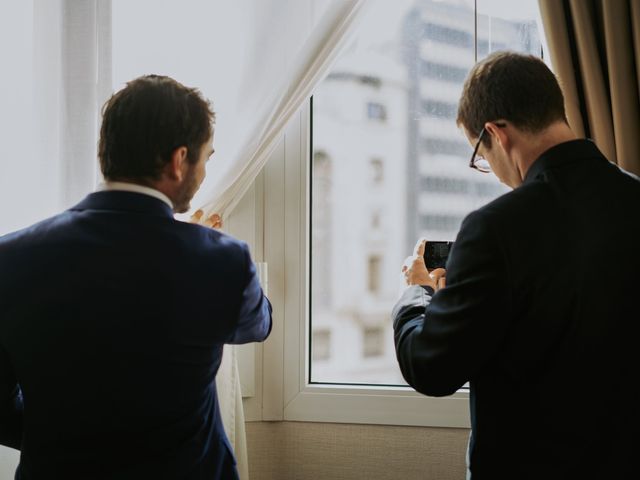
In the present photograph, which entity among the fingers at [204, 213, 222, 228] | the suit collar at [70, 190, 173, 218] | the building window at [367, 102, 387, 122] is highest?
the building window at [367, 102, 387, 122]

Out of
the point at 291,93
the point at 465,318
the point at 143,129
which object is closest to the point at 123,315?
the point at 143,129

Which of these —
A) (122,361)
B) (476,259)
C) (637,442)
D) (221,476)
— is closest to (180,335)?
(122,361)

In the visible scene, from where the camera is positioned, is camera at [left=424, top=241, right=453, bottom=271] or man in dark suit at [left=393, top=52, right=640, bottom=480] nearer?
man in dark suit at [left=393, top=52, right=640, bottom=480]

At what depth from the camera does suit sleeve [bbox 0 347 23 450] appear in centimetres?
93

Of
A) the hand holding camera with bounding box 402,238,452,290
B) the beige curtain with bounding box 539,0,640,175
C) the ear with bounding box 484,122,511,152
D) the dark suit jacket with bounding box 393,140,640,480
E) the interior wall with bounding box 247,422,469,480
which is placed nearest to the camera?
the dark suit jacket with bounding box 393,140,640,480

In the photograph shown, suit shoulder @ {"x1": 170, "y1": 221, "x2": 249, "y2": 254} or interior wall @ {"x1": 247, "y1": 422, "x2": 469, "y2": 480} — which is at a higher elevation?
suit shoulder @ {"x1": 170, "y1": 221, "x2": 249, "y2": 254}

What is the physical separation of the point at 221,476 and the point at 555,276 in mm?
626

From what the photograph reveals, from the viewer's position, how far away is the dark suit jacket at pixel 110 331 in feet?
2.81

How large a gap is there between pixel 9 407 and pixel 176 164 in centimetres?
49

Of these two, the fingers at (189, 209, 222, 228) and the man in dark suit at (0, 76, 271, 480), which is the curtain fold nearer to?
the fingers at (189, 209, 222, 228)

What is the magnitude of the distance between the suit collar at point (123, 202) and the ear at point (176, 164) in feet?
0.18

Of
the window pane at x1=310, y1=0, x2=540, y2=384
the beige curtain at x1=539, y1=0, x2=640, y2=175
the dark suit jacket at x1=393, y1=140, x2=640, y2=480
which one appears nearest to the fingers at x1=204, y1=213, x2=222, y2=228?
the window pane at x1=310, y1=0, x2=540, y2=384

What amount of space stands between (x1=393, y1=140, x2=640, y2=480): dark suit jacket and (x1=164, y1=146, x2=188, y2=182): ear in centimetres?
46

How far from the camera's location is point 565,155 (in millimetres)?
904
